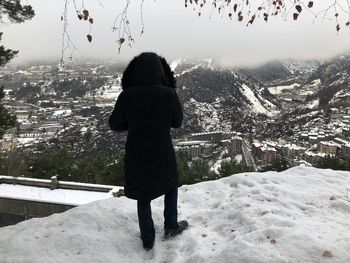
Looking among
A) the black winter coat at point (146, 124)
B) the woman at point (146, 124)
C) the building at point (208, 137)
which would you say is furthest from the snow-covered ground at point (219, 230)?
the building at point (208, 137)

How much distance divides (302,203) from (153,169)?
1776 millimetres

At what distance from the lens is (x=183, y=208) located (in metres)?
4.10

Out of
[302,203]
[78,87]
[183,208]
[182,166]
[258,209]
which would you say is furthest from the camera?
[78,87]

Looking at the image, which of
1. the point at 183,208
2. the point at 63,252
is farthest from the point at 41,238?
the point at 183,208

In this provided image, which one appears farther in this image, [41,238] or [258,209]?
[258,209]

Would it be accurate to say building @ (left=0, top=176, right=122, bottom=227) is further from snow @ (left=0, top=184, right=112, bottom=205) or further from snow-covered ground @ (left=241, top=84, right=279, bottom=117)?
snow-covered ground @ (left=241, top=84, right=279, bottom=117)

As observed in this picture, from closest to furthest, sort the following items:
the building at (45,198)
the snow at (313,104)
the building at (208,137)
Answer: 1. the building at (45,198)
2. the building at (208,137)
3. the snow at (313,104)

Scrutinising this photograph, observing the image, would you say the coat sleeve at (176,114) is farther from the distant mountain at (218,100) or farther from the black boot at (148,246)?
the distant mountain at (218,100)

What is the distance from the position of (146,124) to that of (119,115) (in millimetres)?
252

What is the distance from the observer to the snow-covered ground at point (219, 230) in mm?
2812

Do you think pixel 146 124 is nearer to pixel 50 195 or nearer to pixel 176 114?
pixel 176 114

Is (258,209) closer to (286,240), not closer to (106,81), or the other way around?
(286,240)

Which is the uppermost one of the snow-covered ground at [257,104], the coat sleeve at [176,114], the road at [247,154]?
the coat sleeve at [176,114]

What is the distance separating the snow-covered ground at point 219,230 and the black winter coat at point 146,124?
1.84ft
